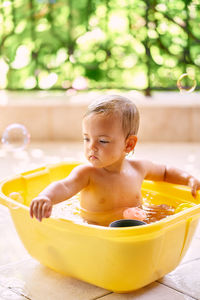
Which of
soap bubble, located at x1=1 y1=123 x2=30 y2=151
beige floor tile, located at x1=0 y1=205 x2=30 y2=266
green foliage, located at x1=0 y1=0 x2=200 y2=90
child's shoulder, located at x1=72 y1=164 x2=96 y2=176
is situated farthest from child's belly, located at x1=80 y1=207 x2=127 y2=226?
green foliage, located at x1=0 y1=0 x2=200 y2=90

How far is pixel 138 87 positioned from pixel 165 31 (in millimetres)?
367

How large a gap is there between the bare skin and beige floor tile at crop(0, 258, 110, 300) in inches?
7.7

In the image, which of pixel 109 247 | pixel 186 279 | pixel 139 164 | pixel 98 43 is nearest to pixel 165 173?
pixel 139 164

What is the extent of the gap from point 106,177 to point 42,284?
335mm

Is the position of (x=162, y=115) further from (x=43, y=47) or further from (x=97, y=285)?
(x=97, y=285)

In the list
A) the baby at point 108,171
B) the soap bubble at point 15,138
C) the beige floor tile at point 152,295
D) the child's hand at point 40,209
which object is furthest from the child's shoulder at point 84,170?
the soap bubble at point 15,138

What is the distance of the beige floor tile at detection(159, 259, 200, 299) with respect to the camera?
3.86ft

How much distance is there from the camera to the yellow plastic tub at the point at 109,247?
1062 millimetres

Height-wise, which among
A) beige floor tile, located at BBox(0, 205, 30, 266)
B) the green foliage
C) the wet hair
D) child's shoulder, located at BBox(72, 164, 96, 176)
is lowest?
beige floor tile, located at BBox(0, 205, 30, 266)

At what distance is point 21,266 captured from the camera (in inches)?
51.7

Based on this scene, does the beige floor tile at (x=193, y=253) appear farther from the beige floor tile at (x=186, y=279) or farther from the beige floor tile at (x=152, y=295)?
the beige floor tile at (x=152, y=295)

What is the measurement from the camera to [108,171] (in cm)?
138

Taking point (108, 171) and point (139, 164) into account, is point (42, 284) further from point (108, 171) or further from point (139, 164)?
point (139, 164)

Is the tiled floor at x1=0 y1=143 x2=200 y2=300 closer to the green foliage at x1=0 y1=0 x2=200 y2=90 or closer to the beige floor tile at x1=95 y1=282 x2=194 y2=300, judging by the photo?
the beige floor tile at x1=95 y1=282 x2=194 y2=300
